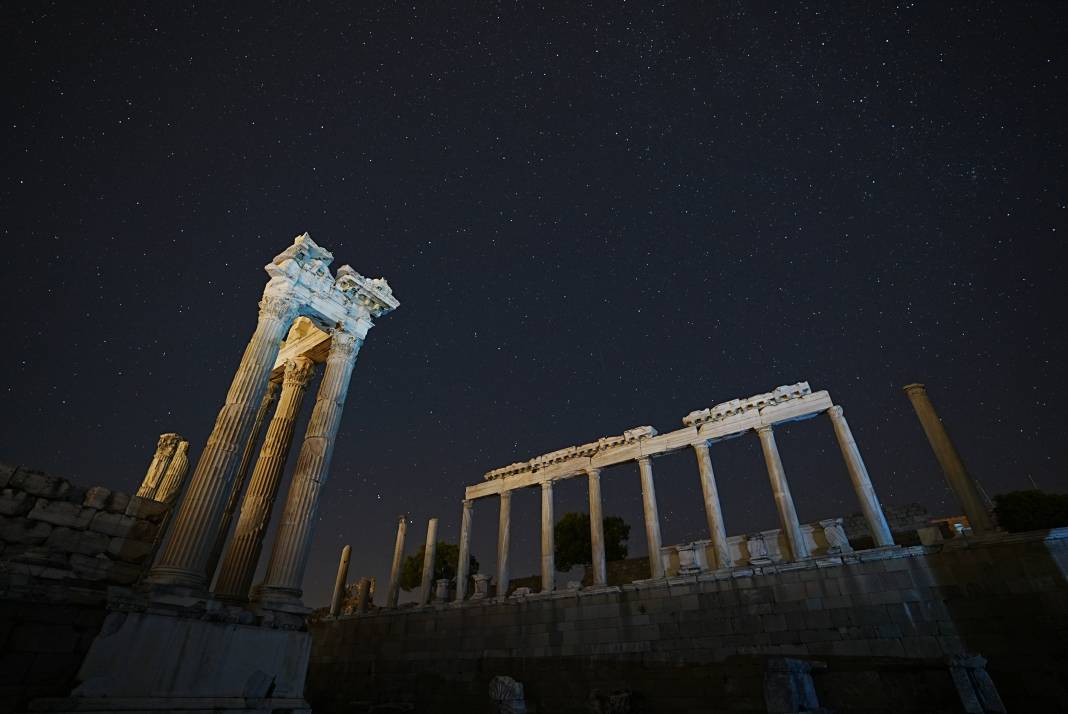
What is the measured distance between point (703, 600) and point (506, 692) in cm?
871

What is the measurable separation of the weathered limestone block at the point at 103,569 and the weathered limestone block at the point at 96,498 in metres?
0.86

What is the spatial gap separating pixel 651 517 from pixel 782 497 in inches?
205

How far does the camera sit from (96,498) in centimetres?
900

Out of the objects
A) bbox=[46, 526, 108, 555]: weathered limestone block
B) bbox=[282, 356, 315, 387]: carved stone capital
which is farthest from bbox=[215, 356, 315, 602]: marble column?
bbox=[46, 526, 108, 555]: weathered limestone block

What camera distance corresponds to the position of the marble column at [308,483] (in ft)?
34.4

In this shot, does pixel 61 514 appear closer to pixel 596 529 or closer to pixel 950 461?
pixel 596 529

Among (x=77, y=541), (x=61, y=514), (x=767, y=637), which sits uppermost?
(x=61, y=514)

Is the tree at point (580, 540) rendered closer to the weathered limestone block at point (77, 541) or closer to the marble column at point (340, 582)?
the marble column at point (340, 582)

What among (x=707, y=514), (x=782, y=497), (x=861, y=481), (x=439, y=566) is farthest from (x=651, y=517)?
(x=439, y=566)

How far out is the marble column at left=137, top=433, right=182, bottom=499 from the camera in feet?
55.7

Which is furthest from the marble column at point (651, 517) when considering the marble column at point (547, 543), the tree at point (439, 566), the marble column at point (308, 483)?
the tree at point (439, 566)

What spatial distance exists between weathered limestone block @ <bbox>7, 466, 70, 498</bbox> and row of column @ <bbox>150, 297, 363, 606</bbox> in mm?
1919

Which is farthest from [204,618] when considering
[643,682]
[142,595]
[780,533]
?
[780,533]

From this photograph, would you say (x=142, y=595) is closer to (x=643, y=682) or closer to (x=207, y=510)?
(x=207, y=510)
